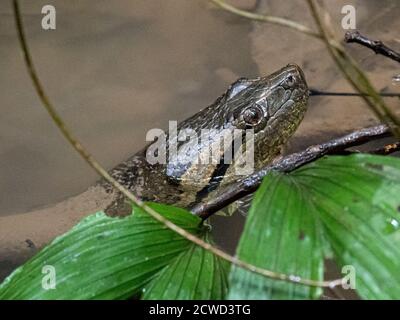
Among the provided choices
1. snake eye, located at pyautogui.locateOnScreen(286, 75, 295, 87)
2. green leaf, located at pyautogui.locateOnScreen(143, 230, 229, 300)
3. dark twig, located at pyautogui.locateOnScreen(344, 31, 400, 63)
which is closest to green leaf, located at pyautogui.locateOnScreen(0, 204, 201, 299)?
green leaf, located at pyautogui.locateOnScreen(143, 230, 229, 300)

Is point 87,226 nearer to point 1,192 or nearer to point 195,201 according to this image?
point 195,201

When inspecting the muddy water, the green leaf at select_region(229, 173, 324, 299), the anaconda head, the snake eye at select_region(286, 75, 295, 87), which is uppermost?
the muddy water

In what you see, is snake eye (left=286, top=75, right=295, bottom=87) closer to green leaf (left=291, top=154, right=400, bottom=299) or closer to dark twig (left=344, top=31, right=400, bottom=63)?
dark twig (left=344, top=31, right=400, bottom=63)

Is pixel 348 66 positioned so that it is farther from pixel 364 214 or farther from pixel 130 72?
pixel 130 72

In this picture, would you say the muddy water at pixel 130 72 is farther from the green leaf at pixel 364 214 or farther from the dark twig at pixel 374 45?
the green leaf at pixel 364 214

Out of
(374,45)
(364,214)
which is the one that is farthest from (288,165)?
(374,45)
